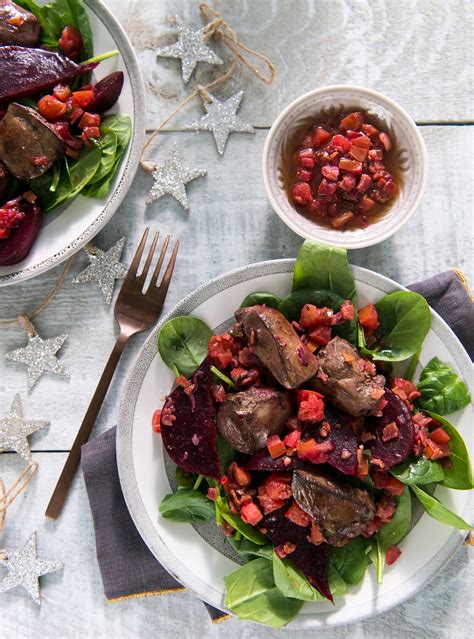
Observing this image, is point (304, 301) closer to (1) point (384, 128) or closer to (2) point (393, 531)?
(1) point (384, 128)

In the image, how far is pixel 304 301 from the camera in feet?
7.65

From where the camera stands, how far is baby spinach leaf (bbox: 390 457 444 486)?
2248mm

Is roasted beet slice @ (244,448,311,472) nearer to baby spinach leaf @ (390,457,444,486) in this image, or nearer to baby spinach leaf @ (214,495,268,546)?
baby spinach leaf @ (214,495,268,546)

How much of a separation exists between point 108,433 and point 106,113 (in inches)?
52.1

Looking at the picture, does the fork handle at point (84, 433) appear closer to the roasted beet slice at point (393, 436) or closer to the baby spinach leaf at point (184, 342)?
the baby spinach leaf at point (184, 342)

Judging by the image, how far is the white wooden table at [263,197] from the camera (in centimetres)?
267

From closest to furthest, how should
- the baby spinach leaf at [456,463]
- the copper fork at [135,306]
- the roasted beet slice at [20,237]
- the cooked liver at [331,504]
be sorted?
the cooked liver at [331,504]
the baby spinach leaf at [456,463]
the roasted beet slice at [20,237]
the copper fork at [135,306]

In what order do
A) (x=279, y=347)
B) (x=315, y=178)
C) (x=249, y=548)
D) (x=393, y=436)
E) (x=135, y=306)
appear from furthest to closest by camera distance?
(x=135, y=306)
(x=315, y=178)
(x=249, y=548)
(x=393, y=436)
(x=279, y=347)

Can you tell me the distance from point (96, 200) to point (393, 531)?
1746mm

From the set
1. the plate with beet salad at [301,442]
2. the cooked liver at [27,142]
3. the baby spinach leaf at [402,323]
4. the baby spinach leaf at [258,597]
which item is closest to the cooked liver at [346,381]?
the plate with beet salad at [301,442]

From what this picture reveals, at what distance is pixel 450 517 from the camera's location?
219cm

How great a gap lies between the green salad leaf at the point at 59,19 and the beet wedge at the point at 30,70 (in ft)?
0.31

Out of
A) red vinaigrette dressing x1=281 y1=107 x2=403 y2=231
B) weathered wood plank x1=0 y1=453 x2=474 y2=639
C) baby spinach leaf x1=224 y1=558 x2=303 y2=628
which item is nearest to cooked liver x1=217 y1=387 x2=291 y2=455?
baby spinach leaf x1=224 y1=558 x2=303 y2=628

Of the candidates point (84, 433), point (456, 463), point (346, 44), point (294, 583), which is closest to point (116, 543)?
point (84, 433)
